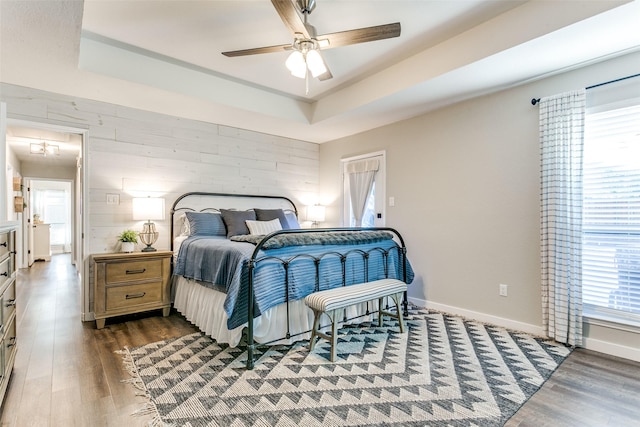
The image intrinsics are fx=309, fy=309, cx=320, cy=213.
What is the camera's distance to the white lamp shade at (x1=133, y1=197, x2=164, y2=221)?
346cm

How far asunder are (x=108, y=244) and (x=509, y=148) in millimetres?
4399

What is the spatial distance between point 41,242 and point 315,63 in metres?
8.91

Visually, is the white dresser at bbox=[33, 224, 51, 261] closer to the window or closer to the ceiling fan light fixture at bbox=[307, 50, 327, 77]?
the ceiling fan light fixture at bbox=[307, 50, 327, 77]

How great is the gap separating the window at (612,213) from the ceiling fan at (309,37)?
2.01 metres

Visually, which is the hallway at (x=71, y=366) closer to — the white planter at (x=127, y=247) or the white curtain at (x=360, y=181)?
the white planter at (x=127, y=247)

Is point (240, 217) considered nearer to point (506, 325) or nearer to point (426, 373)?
point (426, 373)

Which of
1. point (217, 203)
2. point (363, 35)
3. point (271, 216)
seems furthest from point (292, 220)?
point (363, 35)

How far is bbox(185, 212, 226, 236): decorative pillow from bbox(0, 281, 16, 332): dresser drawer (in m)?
1.77

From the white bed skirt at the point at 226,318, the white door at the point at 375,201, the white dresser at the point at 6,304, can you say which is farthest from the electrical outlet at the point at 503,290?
the white dresser at the point at 6,304

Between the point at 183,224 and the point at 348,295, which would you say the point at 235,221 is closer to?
the point at 183,224

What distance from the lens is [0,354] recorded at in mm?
1639

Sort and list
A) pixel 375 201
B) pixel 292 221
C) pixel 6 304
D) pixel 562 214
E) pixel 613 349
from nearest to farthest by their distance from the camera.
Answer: pixel 6 304, pixel 613 349, pixel 562 214, pixel 375 201, pixel 292 221

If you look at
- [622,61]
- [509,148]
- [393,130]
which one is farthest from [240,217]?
[622,61]

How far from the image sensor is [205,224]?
3.73m
